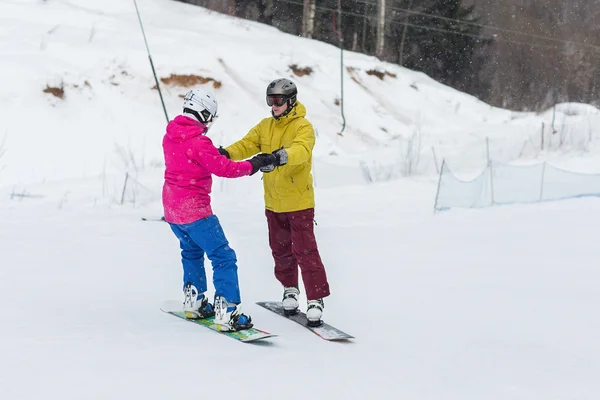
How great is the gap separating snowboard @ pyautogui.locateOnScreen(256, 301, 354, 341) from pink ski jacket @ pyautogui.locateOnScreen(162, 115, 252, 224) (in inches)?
42.3

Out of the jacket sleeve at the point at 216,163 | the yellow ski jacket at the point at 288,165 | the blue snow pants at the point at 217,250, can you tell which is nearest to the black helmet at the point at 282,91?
the yellow ski jacket at the point at 288,165

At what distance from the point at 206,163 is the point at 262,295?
2103mm

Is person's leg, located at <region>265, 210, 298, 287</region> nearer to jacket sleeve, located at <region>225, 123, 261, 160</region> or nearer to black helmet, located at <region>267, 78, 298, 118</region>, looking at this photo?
jacket sleeve, located at <region>225, 123, 261, 160</region>

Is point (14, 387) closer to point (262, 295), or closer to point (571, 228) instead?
point (262, 295)

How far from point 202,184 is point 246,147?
66cm

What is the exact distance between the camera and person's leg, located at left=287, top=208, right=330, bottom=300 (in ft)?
15.8

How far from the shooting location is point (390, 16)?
1533 inches


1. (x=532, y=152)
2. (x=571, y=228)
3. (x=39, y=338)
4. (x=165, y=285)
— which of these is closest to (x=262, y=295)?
(x=165, y=285)

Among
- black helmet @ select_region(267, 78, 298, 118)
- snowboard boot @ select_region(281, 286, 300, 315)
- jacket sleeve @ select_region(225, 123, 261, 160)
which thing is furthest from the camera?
snowboard boot @ select_region(281, 286, 300, 315)

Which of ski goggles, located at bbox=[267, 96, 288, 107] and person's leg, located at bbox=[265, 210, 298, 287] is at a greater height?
ski goggles, located at bbox=[267, 96, 288, 107]

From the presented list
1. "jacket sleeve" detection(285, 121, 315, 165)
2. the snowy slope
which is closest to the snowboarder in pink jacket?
"jacket sleeve" detection(285, 121, 315, 165)

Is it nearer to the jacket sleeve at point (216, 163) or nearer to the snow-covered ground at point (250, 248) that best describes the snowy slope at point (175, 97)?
the snow-covered ground at point (250, 248)

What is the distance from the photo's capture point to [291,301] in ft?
16.9

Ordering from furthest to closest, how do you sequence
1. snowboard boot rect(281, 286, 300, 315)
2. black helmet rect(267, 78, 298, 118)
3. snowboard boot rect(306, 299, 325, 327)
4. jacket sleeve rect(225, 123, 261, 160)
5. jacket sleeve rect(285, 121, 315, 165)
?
snowboard boot rect(281, 286, 300, 315) < jacket sleeve rect(225, 123, 261, 160) < snowboard boot rect(306, 299, 325, 327) < black helmet rect(267, 78, 298, 118) < jacket sleeve rect(285, 121, 315, 165)
